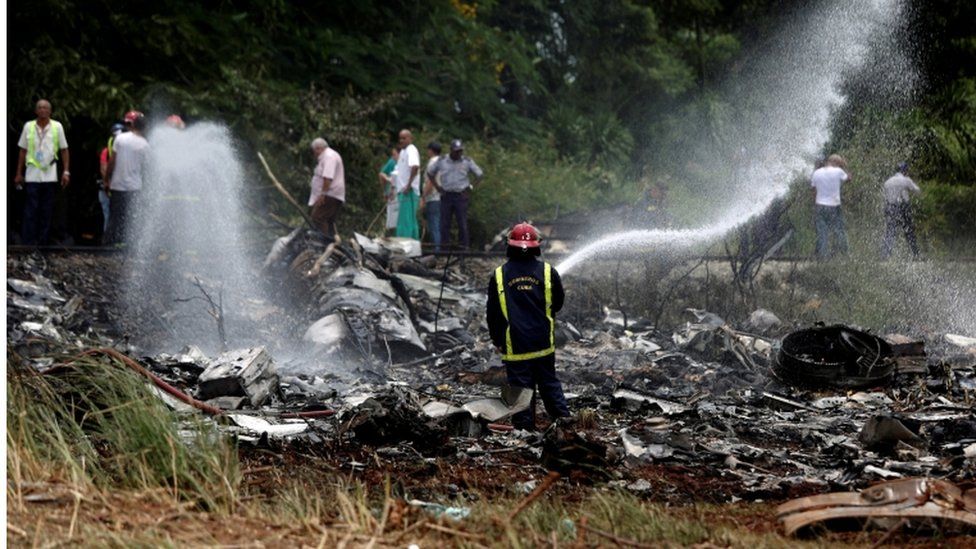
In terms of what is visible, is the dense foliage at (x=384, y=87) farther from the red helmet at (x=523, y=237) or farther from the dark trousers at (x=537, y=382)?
the red helmet at (x=523, y=237)

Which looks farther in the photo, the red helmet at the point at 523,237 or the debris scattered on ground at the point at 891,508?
the red helmet at the point at 523,237

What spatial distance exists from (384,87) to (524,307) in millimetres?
16953

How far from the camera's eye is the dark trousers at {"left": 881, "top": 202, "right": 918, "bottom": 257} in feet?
61.4

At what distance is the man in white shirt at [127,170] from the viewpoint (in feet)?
51.1

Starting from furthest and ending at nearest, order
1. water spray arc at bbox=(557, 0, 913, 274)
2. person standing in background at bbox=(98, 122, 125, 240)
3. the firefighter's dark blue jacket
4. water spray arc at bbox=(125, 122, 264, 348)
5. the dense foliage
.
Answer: the dense foliage
water spray arc at bbox=(557, 0, 913, 274)
person standing in background at bbox=(98, 122, 125, 240)
water spray arc at bbox=(125, 122, 264, 348)
the firefighter's dark blue jacket

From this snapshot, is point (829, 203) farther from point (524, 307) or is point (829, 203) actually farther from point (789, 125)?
point (524, 307)

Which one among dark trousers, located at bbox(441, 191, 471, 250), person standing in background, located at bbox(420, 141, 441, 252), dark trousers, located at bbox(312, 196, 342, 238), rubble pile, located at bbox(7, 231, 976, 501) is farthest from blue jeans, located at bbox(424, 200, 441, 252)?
dark trousers, located at bbox(312, 196, 342, 238)

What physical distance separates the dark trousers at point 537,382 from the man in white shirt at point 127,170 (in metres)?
8.15

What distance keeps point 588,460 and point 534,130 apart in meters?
22.9

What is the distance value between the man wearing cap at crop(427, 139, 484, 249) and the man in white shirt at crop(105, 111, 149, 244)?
4.41 metres

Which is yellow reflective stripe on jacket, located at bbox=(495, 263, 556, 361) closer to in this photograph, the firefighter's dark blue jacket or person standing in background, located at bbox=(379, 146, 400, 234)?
the firefighter's dark blue jacket

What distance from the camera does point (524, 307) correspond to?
8.92m

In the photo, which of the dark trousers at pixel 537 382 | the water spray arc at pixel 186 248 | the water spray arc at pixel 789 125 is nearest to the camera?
the dark trousers at pixel 537 382

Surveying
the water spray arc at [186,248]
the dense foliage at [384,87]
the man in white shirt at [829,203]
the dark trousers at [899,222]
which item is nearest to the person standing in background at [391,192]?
the water spray arc at [186,248]
